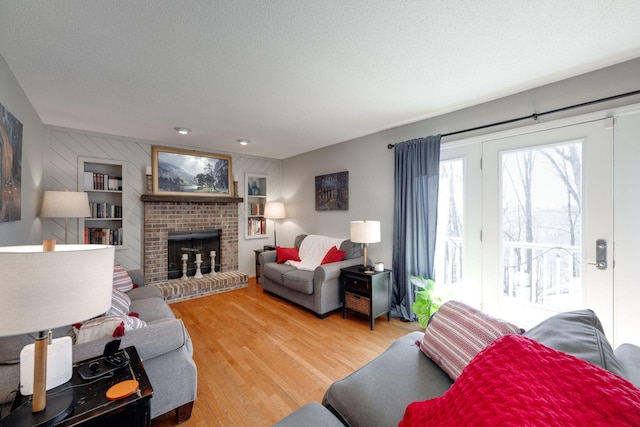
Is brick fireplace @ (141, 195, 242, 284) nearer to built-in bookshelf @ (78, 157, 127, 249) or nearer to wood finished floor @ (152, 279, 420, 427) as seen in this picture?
built-in bookshelf @ (78, 157, 127, 249)

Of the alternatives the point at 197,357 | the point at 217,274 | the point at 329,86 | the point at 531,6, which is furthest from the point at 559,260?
the point at 217,274

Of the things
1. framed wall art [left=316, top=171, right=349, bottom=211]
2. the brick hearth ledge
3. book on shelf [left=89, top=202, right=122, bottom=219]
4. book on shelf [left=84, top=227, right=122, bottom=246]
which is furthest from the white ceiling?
the brick hearth ledge

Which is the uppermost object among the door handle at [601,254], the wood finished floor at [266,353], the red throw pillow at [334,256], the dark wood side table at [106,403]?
the door handle at [601,254]

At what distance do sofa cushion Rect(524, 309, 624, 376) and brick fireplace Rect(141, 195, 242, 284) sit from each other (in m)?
4.45

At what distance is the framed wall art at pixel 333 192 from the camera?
4097 mm

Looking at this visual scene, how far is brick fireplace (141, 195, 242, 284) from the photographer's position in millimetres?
4012

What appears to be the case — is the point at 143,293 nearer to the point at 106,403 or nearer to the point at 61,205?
the point at 61,205

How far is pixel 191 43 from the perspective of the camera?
1702mm

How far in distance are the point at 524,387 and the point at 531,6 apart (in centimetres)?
184

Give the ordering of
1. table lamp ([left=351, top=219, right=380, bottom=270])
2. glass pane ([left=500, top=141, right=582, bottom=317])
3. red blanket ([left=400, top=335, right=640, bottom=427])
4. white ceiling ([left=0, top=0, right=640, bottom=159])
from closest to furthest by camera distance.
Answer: red blanket ([left=400, top=335, right=640, bottom=427]), white ceiling ([left=0, top=0, right=640, bottom=159]), glass pane ([left=500, top=141, right=582, bottom=317]), table lamp ([left=351, top=219, right=380, bottom=270])

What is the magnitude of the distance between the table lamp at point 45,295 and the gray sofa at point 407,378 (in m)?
0.82

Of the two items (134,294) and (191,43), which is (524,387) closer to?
(191,43)

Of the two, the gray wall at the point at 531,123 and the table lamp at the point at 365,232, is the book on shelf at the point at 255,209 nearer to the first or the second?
the gray wall at the point at 531,123

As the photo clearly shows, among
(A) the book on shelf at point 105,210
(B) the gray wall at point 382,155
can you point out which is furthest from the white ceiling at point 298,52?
(A) the book on shelf at point 105,210
